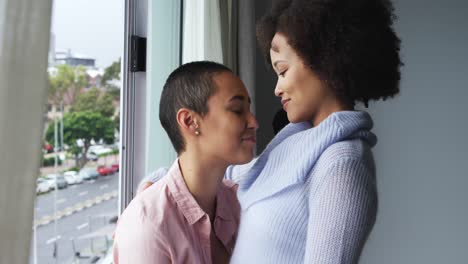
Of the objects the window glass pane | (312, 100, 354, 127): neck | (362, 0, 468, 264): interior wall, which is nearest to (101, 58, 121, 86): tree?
the window glass pane

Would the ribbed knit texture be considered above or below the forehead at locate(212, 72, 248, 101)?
below

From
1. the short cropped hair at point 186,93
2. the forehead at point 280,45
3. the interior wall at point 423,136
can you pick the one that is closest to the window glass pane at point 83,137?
the short cropped hair at point 186,93

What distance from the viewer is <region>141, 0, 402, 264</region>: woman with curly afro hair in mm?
788

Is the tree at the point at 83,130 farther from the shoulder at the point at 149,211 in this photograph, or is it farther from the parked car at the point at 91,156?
the shoulder at the point at 149,211

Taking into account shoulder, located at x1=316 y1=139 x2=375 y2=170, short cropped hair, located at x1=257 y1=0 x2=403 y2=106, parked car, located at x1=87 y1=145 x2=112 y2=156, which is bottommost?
parked car, located at x1=87 y1=145 x2=112 y2=156

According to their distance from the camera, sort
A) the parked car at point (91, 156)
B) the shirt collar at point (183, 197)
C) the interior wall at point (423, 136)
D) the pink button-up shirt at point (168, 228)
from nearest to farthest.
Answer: the pink button-up shirt at point (168, 228) → the shirt collar at point (183, 197) → the parked car at point (91, 156) → the interior wall at point (423, 136)

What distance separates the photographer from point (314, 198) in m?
Result: 0.83

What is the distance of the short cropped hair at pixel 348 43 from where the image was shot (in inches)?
36.7

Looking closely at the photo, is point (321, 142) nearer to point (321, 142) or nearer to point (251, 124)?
point (321, 142)

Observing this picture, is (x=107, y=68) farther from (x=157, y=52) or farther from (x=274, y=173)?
(x=274, y=173)

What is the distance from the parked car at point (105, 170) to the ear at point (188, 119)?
65cm

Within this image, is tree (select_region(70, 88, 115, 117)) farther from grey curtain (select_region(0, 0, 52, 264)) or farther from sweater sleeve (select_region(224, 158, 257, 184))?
grey curtain (select_region(0, 0, 52, 264))

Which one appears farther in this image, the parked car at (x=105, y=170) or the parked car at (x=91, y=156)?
the parked car at (x=105, y=170)

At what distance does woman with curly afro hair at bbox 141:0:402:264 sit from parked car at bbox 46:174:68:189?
20.0 inches
